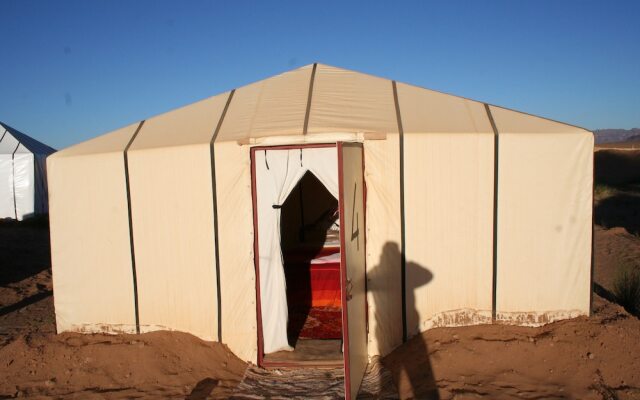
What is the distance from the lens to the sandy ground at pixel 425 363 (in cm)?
427

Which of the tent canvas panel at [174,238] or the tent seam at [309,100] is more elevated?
the tent seam at [309,100]

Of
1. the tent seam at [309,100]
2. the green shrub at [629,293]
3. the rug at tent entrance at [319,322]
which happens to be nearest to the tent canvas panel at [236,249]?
the tent seam at [309,100]

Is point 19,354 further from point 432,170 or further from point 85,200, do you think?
point 432,170

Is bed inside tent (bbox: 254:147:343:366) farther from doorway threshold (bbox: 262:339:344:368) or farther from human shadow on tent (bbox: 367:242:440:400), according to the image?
human shadow on tent (bbox: 367:242:440:400)

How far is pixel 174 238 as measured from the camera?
18.5 ft

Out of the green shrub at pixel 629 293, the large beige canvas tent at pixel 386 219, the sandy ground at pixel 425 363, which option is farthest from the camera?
the green shrub at pixel 629 293

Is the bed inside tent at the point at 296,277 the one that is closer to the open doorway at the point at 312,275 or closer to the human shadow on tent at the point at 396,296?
the open doorway at the point at 312,275

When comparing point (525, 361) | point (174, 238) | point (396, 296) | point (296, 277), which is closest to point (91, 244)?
point (174, 238)

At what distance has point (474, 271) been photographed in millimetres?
5340

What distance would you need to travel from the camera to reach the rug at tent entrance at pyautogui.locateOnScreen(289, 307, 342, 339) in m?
5.96

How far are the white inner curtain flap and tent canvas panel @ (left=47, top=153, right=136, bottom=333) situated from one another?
→ 172cm

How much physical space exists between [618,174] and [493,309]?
30.6m

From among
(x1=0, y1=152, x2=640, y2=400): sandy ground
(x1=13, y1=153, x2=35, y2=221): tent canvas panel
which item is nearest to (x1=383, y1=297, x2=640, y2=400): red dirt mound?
(x1=0, y1=152, x2=640, y2=400): sandy ground

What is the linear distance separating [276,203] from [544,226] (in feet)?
9.49
